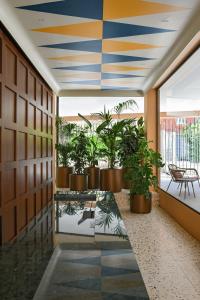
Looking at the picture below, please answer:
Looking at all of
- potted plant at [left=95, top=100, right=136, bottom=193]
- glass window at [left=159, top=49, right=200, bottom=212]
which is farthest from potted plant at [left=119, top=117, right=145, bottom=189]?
glass window at [left=159, top=49, right=200, bottom=212]

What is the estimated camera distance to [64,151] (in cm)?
786

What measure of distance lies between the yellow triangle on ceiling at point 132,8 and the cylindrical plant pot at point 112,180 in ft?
14.4

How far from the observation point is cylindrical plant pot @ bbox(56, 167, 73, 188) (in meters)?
7.91

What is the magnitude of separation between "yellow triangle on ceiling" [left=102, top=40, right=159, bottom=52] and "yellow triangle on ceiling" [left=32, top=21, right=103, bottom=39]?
37 centimetres

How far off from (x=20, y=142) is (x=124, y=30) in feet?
7.24

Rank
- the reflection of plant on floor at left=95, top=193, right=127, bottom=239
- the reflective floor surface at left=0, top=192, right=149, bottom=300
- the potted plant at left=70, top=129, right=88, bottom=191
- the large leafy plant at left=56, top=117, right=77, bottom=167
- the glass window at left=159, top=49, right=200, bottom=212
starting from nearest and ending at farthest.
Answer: the reflective floor surface at left=0, top=192, right=149, bottom=300
the reflection of plant on floor at left=95, top=193, right=127, bottom=239
the glass window at left=159, top=49, right=200, bottom=212
the potted plant at left=70, top=129, right=88, bottom=191
the large leafy plant at left=56, top=117, right=77, bottom=167

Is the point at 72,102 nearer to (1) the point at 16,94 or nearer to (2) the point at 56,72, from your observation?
(2) the point at 56,72

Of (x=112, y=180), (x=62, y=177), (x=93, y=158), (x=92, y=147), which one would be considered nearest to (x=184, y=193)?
(x=112, y=180)

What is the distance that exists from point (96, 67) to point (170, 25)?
6.98 feet

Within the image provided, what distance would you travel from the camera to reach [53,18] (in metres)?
3.53

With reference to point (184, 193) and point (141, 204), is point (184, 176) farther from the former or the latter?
point (141, 204)

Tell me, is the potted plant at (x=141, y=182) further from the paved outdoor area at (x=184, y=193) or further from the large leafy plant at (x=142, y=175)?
the paved outdoor area at (x=184, y=193)

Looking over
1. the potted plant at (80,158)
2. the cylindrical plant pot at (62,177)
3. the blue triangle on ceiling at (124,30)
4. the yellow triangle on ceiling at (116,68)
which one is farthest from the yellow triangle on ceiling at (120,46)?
the cylindrical plant pot at (62,177)

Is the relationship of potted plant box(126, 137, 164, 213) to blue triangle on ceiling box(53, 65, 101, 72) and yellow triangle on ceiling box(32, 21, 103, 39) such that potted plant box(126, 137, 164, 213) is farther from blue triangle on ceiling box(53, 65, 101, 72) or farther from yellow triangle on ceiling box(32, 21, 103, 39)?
yellow triangle on ceiling box(32, 21, 103, 39)
